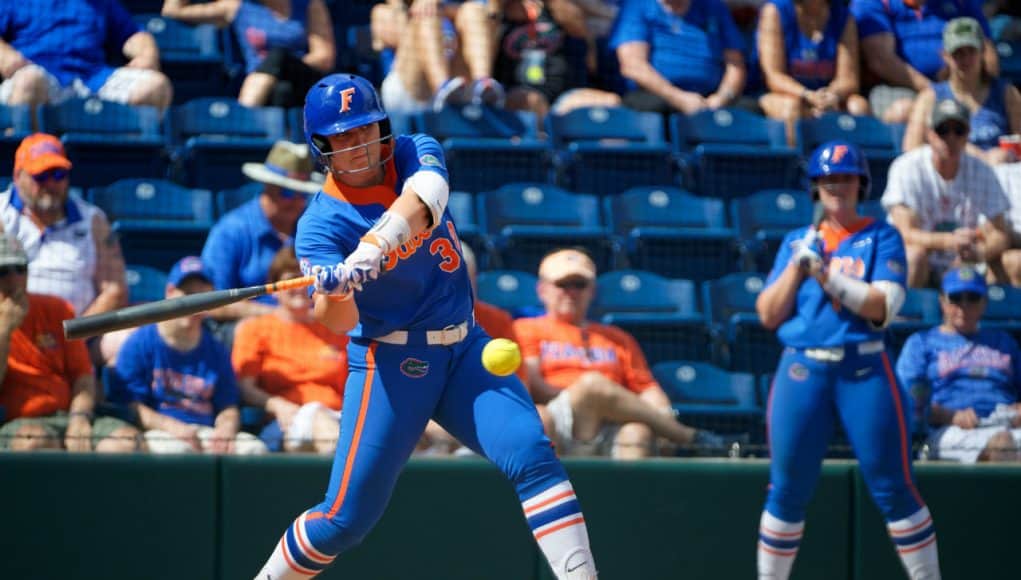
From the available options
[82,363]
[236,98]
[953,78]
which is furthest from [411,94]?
[953,78]

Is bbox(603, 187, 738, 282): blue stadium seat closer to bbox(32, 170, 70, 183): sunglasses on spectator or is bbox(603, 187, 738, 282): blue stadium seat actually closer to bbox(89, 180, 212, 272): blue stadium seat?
bbox(89, 180, 212, 272): blue stadium seat

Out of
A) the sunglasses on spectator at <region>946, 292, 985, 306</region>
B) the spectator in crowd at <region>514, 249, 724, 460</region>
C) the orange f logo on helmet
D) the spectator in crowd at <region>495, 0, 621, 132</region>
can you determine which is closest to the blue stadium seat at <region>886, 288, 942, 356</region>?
the sunglasses on spectator at <region>946, 292, 985, 306</region>

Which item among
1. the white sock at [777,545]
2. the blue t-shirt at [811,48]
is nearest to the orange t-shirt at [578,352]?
the white sock at [777,545]

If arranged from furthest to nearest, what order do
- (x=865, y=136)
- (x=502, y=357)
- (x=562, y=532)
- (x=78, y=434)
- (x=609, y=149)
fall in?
(x=865, y=136)
(x=609, y=149)
(x=78, y=434)
(x=502, y=357)
(x=562, y=532)

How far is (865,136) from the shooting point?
7.57 meters

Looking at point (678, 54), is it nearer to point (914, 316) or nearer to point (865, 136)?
point (865, 136)

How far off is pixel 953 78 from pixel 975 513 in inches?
118

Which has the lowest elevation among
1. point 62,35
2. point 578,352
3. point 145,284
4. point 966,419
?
point 966,419

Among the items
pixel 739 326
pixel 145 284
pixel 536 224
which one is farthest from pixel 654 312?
pixel 145 284

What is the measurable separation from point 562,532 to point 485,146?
11.7ft

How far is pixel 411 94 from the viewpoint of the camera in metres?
7.24

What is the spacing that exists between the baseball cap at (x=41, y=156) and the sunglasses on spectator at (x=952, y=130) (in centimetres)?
411

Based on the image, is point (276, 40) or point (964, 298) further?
point (276, 40)

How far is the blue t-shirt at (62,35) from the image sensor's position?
693 cm
